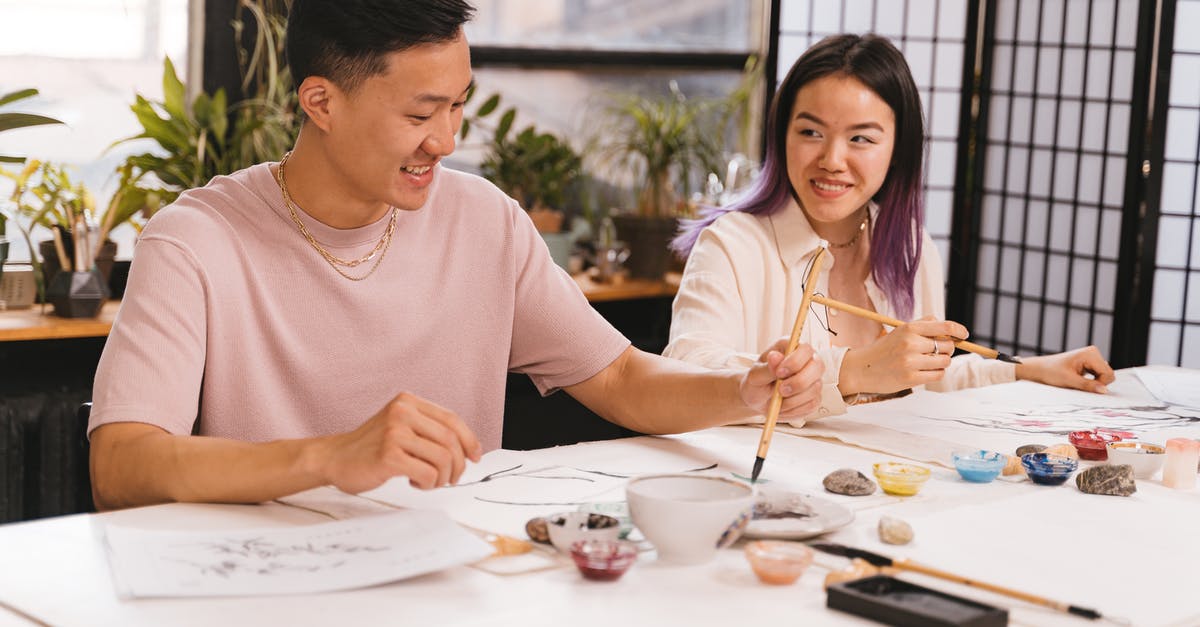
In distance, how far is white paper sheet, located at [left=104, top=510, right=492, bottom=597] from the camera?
4.20ft

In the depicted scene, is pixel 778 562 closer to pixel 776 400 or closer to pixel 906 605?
pixel 906 605

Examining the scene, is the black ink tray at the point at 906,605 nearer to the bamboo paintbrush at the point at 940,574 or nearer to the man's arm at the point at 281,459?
the bamboo paintbrush at the point at 940,574

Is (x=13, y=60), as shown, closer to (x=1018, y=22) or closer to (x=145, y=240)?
(x=145, y=240)

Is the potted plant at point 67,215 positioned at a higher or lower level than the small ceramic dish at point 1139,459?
higher

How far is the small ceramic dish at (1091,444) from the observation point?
1956 mm

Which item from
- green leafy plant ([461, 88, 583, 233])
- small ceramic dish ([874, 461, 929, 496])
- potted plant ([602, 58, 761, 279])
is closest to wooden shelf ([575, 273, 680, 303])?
potted plant ([602, 58, 761, 279])

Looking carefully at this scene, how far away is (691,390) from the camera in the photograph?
1.99 m

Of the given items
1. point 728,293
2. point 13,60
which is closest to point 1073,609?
point 728,293

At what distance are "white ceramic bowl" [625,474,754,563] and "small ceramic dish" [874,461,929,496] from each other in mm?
330

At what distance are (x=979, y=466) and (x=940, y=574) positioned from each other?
0.44 metres

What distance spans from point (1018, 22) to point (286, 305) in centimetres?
329

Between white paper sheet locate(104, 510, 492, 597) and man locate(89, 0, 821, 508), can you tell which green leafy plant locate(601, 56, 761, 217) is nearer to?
man locate(89, 0, 821, 508)

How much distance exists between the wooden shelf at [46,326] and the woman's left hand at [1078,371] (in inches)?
75.7

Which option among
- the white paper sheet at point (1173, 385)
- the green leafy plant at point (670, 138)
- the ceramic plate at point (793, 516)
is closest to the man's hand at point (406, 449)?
the ceramic plate at point (793, 516)
